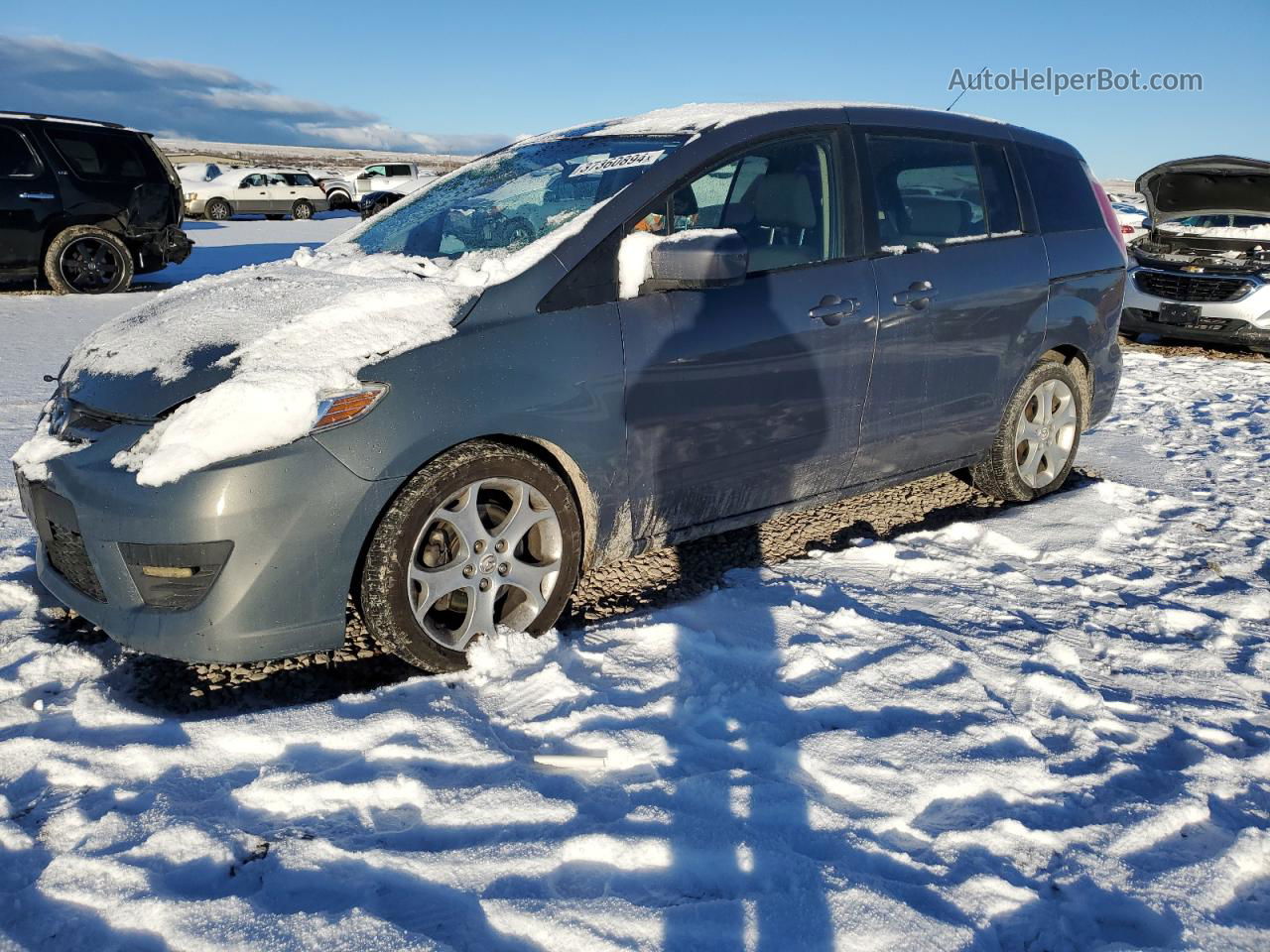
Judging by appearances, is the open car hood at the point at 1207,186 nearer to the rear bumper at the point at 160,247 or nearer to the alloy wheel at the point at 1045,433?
the alloy wheel at the point at 1045,433

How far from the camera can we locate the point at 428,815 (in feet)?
7.10

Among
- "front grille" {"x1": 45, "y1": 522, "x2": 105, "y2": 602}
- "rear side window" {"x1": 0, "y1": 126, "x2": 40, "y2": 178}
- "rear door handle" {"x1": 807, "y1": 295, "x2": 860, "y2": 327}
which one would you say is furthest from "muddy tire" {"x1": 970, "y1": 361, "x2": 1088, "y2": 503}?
"rear side window" {"x1": 0, "y1": 126, "x2": 40, "y2": 178}

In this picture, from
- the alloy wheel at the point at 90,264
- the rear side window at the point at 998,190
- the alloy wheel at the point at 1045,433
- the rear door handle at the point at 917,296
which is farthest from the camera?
the alloy wheel at the point at 90,264

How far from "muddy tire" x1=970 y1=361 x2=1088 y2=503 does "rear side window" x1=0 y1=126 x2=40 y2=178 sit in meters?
9.51

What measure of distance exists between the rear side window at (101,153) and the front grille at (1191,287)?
10.5 m

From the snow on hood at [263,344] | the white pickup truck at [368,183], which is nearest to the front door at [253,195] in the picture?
the white pickup truck at [368,183]

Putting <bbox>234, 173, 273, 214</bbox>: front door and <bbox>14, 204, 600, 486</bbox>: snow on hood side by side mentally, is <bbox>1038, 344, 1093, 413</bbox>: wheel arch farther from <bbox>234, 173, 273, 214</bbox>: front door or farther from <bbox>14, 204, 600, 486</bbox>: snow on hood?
<bbox>234, 173, 273, 214</bbox>: front door

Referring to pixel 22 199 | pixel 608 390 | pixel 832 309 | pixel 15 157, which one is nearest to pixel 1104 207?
pixel 832 309

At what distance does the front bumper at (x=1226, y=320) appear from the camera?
8.85 metres

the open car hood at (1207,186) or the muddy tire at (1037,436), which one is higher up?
the open car hood at (1207,186)

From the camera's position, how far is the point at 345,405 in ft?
8.19

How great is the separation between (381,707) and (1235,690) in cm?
255

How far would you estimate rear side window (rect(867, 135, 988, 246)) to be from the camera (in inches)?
148

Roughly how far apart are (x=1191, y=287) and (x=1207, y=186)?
1.11m
